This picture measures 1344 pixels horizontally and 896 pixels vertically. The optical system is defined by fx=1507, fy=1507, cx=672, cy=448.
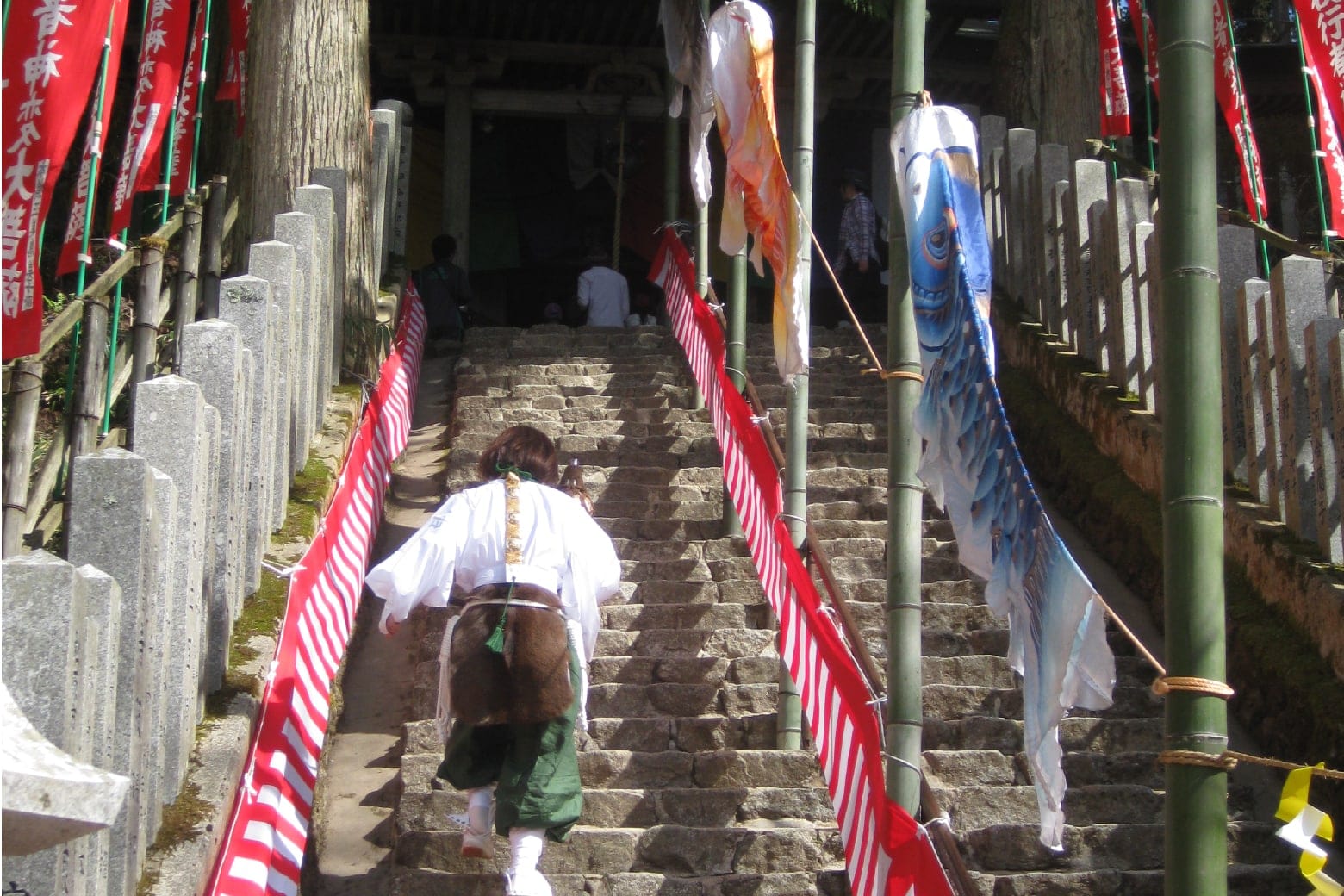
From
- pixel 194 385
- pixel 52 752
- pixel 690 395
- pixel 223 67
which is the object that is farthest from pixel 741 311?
pixel 52 752

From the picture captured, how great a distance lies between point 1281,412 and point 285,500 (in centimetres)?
→ 431

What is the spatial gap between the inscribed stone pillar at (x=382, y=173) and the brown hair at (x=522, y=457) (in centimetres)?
455

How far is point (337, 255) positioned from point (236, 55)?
8.90 ft

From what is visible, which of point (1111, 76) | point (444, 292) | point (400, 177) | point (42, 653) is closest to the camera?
point (42, 653)

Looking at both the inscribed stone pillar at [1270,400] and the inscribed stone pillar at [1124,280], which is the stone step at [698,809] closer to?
the inscribed stone pillar at [1270,400]

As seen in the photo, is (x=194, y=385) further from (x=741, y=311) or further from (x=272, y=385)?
(x=741, y=311)

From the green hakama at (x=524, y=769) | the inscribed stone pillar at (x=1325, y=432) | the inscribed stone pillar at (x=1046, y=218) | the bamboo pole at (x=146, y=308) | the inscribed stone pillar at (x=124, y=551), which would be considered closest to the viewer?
the inscribed stone pillar at (x=124, y=551)

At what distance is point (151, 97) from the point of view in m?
8.33

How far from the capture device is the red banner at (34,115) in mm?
5805

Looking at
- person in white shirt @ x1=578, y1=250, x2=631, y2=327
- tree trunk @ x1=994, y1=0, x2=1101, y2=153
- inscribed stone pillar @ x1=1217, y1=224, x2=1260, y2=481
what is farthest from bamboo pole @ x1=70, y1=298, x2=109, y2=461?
tree trunk @ x1=994, y1=0, x2=1101, y2=153

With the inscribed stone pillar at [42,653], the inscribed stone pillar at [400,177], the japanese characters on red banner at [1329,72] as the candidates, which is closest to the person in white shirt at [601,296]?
the inscribed stone pillar at [400,177]

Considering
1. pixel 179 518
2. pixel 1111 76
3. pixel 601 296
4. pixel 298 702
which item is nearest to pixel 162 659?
pixel 179 518

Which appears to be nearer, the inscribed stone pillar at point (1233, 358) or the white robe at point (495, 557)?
the white robe at point (495, 557)

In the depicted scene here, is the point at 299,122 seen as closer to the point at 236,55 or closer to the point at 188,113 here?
the point at 188,113
